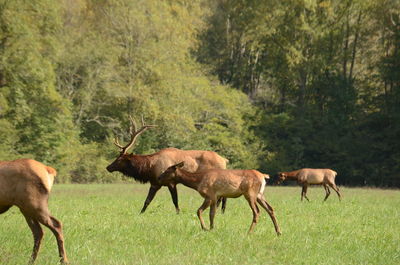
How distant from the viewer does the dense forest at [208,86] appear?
105ft

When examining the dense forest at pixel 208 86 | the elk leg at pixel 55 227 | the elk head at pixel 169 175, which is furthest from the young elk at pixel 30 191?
the dense forest at pixel 208 86

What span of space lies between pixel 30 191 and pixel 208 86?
33740mm

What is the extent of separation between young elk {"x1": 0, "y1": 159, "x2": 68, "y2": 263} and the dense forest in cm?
2303

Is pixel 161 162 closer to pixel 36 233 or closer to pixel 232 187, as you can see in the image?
pixel 232 187

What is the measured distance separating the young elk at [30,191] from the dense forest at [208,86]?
23.0 meters

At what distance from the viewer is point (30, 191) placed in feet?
25.1

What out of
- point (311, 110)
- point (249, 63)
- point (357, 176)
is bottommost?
point (357, 176)

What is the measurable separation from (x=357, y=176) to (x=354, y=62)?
8.19 meters

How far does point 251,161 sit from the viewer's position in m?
40.6

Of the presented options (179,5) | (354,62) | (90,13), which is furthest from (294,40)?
(90,13)

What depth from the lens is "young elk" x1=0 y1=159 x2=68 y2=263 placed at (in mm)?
7613

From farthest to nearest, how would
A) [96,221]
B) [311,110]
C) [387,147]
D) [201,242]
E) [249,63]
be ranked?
[249,63], [311,110], [387,147], [96,221], [201,242]

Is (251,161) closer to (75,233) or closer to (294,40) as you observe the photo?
(294,40)

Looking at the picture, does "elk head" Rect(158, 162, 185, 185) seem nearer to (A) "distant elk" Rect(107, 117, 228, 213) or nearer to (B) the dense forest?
(A) "distant elk" Rect(107, 117, 228, 213)
